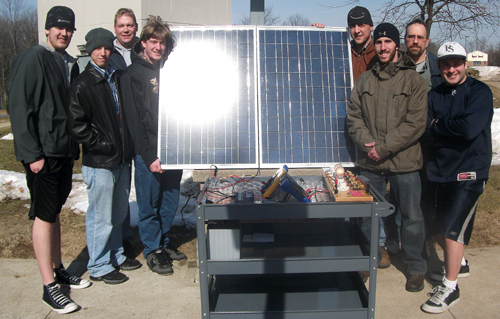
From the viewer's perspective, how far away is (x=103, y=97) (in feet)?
11.8

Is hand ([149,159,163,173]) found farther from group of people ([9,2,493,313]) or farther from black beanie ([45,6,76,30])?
black beanie ([45,6,76,30])

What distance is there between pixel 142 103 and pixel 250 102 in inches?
41.2

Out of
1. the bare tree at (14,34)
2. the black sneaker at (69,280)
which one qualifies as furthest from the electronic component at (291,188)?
the bare tree at (14,34)

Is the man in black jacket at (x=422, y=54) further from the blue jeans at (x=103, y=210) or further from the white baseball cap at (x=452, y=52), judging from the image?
the blue jeans at (x=103, y=210)

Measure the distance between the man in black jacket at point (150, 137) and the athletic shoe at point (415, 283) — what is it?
2320 millimetres

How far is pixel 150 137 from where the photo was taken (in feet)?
12.7

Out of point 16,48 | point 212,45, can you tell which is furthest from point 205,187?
point 16,48

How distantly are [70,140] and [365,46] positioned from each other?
2992 mm

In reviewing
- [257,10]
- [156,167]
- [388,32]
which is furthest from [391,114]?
[156,167]

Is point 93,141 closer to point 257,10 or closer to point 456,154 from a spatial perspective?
point 257,10

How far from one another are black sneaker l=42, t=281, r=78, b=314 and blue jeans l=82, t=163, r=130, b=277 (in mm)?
451

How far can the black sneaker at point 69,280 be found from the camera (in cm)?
377

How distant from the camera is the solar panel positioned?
145 inches

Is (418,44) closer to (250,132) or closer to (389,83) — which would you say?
(389,83)
